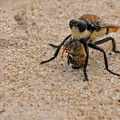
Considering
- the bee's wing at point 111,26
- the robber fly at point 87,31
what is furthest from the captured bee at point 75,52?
the bee's wing at point 111,26

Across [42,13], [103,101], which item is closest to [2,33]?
[42,13]

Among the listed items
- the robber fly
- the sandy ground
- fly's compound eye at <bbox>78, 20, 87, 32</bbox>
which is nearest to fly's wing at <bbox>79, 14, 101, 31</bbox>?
the robber fly

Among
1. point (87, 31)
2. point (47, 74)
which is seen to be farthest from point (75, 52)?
point (47, 74)

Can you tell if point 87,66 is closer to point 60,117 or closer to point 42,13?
point 60,117

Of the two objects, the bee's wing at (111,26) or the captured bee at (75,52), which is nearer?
the captured bee at (75,52)

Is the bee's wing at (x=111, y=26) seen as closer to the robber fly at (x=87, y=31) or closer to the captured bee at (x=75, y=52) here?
the robber fly at (x=87, y=31)
